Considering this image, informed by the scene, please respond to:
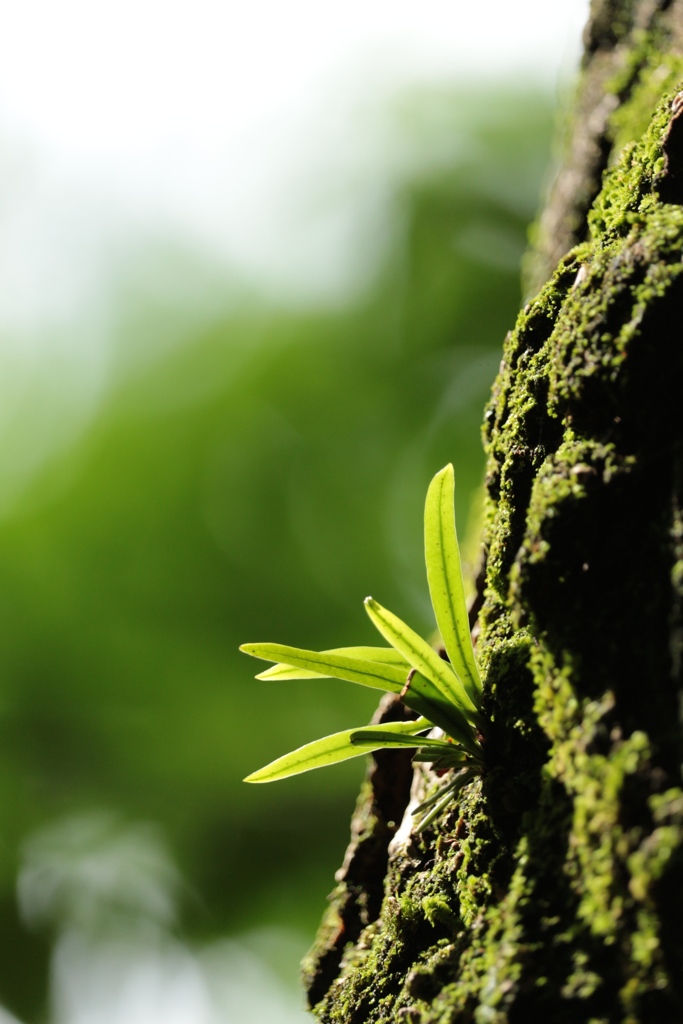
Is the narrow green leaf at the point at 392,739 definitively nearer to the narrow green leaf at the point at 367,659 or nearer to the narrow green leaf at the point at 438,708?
the narrow green leaf at the point at 438,708

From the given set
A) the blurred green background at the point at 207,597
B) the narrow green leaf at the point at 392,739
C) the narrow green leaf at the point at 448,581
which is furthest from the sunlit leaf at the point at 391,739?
the blurred green background at the point at 207,597

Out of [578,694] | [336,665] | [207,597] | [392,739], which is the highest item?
[207,597]

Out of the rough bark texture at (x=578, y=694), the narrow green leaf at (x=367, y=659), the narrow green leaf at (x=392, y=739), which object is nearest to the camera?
the rough bark texture at (x=578, y=694)

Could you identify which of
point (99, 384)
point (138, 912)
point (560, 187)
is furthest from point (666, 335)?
point (138, 912)

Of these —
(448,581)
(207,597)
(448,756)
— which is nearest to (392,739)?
(448,756)

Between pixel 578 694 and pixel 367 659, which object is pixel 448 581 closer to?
pixel 367 659

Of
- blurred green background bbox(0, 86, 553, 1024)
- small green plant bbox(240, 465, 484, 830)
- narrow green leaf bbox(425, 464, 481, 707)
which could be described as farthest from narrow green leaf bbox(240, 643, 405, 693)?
blurred green background bbox(0, 86, 553, 1024)

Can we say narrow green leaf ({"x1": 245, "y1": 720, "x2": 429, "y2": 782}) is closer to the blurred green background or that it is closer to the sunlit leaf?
the sunlit leaf
